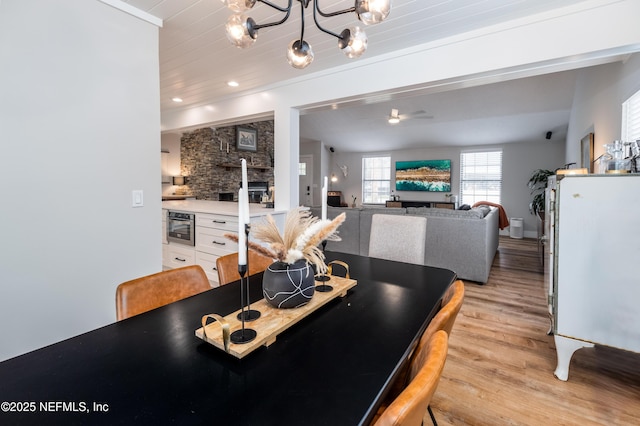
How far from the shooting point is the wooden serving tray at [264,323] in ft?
2.80

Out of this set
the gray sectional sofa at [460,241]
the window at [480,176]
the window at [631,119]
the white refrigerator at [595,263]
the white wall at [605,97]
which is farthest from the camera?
the window at [480,176]

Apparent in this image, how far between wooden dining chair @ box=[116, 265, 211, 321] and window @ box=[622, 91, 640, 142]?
3085mm

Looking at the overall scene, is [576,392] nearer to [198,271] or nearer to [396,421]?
[396,421]

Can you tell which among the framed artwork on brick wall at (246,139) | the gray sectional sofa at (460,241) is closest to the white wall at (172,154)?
the framed artwork on brick wall at (246,139)

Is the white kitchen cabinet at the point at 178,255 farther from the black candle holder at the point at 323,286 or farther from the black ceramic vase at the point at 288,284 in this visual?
the black ceramic vase at the point at 288,284

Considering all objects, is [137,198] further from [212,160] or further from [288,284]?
[212,160]

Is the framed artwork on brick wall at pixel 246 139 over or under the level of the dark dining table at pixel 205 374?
over

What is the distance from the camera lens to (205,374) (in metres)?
0.77

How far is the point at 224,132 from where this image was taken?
7.13m

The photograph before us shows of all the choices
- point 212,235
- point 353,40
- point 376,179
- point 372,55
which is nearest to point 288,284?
point 353,40

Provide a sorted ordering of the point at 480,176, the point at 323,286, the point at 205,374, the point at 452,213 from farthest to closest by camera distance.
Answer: the point at 480,176
the point at 452,213
the point at 323,286
the point at 205,374

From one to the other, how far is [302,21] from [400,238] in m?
1.51

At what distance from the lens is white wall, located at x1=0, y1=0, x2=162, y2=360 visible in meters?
1.57

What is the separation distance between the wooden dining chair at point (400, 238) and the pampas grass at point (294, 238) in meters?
1.19
